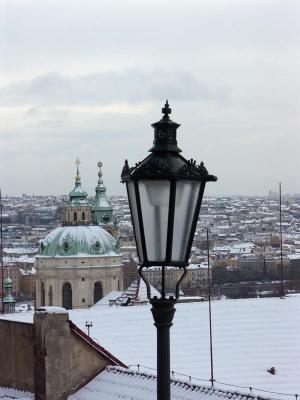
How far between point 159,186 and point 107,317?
65.1 feet

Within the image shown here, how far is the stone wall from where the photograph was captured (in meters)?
11.4

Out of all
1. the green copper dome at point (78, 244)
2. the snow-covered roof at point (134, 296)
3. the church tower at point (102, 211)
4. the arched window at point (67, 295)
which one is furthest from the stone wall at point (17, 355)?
the church tower at point (102, 211)

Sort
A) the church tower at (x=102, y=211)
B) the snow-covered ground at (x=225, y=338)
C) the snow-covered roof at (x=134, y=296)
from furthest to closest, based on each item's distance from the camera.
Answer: the church tower at (x=102, y=211)
the snow-covered roof at (x=134, y=296)
the snow-covered ground at (x=225, y=338)

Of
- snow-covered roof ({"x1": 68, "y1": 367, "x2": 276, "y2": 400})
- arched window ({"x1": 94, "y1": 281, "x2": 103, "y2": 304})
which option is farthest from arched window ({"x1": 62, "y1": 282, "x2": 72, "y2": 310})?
snow-covered roof ({"x1": 68, "y1": 367, "x2": 276, "y2": 400})

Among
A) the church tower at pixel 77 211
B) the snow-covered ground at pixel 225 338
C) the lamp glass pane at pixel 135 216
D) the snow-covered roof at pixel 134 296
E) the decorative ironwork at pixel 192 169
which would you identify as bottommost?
the snow-covered ground at pixel 225 338

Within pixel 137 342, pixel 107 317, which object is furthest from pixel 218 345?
pixel 107 317

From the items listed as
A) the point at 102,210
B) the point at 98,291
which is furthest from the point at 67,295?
the point at 102,210

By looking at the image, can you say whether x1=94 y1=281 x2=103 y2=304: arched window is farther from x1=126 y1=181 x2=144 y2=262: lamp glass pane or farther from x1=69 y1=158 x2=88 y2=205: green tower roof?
x1=126 y1=181 x2=144 y2=262: lamp glass pane

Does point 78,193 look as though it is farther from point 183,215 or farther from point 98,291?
point 183,215

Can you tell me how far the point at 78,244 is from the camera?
161 feet

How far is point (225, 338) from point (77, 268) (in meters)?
27.2

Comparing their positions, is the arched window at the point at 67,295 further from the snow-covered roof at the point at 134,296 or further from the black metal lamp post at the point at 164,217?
the black metal lamp post at the point at 164,217

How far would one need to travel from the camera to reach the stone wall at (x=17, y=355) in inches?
448

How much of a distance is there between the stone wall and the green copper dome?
120ft
